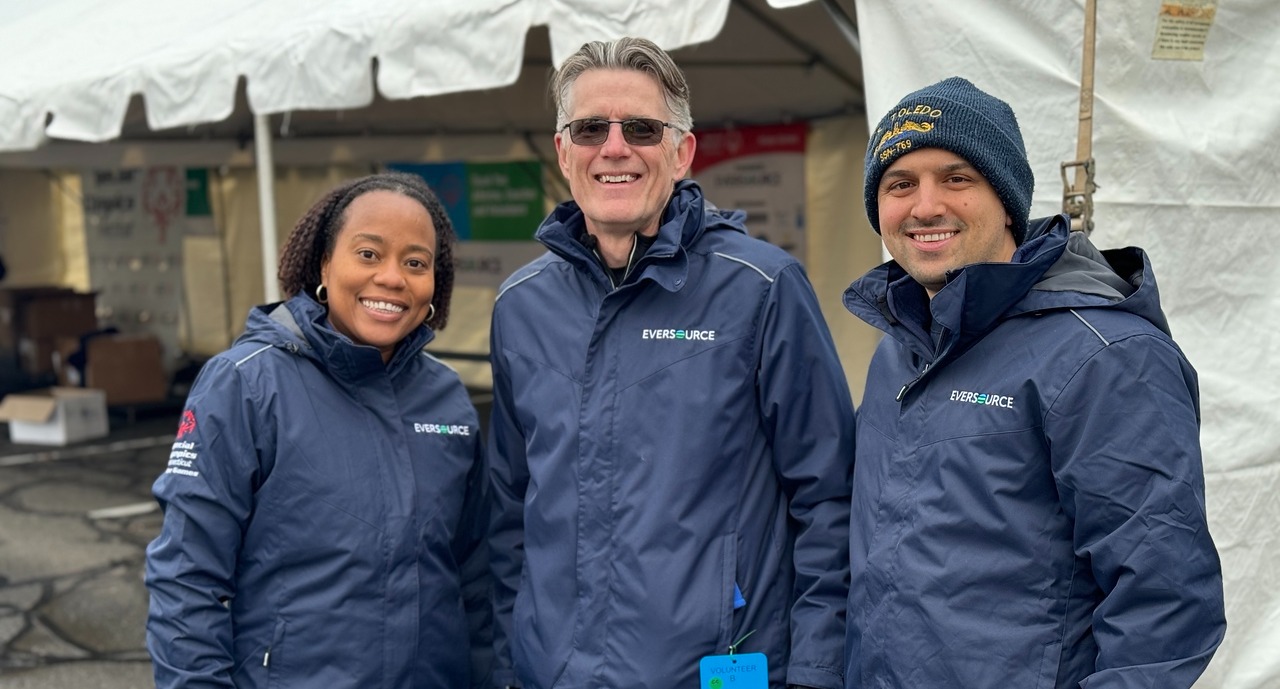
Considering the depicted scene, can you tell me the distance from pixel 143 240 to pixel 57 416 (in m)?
3.77

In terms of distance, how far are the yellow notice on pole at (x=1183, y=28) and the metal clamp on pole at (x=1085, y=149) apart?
0.27m

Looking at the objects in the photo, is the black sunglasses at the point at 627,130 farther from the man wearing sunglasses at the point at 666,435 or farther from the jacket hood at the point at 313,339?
the jacket hood at the point at 313,339

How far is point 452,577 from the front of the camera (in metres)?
2.36

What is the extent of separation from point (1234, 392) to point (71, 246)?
14.7 metres

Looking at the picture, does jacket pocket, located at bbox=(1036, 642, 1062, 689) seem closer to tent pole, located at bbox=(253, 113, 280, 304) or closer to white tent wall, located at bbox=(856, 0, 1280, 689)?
white tent wall, located at bbox=(856, 0, 1280, 689)

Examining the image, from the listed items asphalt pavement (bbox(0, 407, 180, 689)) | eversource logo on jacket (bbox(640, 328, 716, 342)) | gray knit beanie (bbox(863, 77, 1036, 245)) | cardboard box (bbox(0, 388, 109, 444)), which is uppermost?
gray knit beanie (bbox(863, 77, 1036, 245))

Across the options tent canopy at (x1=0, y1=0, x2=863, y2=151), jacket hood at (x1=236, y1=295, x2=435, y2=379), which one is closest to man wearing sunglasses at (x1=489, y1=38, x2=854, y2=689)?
jacket hood at (x1=236, y1=295, x2=435, y2=379)

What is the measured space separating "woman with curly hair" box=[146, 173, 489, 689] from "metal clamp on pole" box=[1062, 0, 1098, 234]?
1458 millimetres

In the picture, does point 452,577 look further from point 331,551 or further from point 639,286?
point 639,286

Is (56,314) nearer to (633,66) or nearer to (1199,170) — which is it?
(633,66)

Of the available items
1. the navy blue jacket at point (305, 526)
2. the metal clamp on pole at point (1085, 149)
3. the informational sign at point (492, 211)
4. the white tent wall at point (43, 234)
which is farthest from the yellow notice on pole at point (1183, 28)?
the white tent wall at point (43, 234)

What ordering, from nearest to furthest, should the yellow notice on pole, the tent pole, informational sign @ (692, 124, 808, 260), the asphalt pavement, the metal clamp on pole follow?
1. the metal clamp on pole
2. the yellow notice on pole
3. the asphalt pavement
4. the tent pole
5. informational sign @ (692, 124, 808, 260)

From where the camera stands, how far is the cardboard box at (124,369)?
9984mm

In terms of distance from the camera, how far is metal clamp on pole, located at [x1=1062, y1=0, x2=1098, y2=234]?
270 cm
